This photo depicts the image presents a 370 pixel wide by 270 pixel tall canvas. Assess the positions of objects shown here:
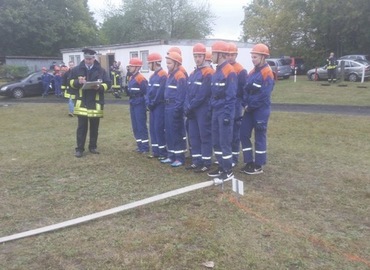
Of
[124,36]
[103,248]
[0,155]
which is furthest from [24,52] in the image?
[103,248]

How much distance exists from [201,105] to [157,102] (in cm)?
116

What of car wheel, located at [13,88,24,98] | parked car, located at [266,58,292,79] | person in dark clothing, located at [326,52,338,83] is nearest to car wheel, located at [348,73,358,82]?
person in dark clothing, located at [326,52,338,83]

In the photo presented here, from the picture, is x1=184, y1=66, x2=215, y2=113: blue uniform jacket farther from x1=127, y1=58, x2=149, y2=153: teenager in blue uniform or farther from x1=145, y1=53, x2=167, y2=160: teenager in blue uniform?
x1=127, y1=58, x2=149, y2=153: teenager in blue uniform

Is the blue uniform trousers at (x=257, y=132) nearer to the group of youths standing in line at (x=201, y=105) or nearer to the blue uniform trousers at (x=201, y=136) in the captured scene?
the group of youths standing in line at (x=201, y=105)

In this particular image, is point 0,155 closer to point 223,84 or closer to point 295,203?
point 223,84

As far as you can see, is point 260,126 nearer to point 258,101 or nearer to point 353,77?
point 258,101

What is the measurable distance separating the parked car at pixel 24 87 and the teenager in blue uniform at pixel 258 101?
62.9 ft

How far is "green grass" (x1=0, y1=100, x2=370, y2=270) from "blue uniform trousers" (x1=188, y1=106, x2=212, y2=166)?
0.33 metres

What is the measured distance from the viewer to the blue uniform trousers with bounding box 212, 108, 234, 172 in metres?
5.90

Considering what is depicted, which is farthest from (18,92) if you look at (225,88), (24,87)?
(225,88)

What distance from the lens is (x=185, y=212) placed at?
4.96 m

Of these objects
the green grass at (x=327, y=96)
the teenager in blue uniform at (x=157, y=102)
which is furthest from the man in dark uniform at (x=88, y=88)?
the green grass at (x=327, y=96)

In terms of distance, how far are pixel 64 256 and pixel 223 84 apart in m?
3.24

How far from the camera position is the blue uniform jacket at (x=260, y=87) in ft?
20.3
